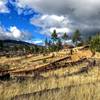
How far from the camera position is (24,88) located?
35.7 ft

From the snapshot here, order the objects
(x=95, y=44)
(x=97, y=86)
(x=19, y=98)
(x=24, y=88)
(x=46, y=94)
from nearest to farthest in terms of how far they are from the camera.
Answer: (x=19, y=98) < (x=46, y=94) < (x=97, y=86) < (x=24, y=88) < (x=95, y=44)

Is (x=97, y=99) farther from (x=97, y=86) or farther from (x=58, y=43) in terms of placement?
(x=58, y=43)

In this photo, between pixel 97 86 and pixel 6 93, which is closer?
pixel 6 93

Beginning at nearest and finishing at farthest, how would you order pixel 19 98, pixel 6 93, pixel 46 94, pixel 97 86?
1. pixel 19 98
2. pixel 46 94
3. pixel 6 93
4. pixel 97 86

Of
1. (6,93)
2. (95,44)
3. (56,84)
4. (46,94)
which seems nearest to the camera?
(46,94)

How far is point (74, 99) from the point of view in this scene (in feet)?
26.7

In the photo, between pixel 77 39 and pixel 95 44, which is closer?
pixel 95 44

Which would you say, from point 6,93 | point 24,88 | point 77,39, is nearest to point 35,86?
point 24,88

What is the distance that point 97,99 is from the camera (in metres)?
8.16

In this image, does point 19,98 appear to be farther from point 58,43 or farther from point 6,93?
point 58,43

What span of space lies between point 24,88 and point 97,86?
109 inches

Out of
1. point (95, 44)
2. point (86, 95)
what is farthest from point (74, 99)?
point (95, 44)

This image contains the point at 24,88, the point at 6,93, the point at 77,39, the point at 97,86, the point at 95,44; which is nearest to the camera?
the point at 6,93

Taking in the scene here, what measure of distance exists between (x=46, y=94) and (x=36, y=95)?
32cm
